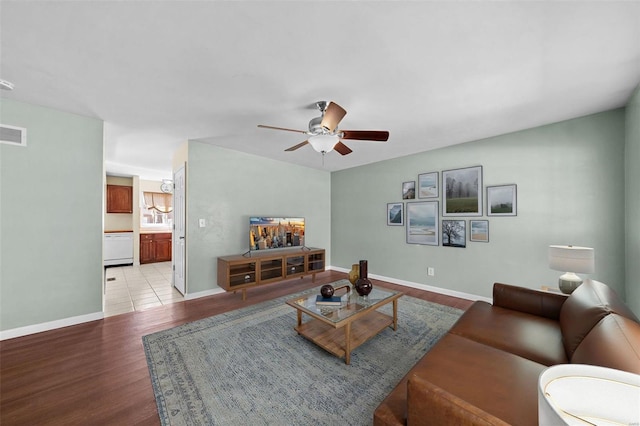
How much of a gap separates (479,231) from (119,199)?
7933 mm

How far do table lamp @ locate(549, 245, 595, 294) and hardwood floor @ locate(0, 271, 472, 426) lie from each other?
11.6ft

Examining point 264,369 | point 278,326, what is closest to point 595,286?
point 264,369

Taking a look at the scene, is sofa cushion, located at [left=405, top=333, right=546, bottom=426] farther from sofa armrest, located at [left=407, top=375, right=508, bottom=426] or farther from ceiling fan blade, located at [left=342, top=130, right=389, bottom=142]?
ceiling fan blade, located at [left=342, top=130, right=389, bottom=142]

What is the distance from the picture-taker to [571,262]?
2264 mm

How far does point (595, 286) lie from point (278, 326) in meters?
2.78

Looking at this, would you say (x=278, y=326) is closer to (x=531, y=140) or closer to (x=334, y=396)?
(x=334, y=396)

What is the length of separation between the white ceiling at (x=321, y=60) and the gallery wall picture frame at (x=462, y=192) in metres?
0.84

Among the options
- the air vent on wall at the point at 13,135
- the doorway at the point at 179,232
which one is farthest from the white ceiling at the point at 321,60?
the doorway at the point at 179,232

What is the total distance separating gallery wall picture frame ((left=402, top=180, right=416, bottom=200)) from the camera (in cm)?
433

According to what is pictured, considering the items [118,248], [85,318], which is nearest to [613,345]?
[85,318]

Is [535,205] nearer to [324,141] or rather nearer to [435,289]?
[435,289]

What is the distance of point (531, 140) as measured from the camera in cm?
317

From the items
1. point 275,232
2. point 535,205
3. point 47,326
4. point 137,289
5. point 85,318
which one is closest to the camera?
point 47,326

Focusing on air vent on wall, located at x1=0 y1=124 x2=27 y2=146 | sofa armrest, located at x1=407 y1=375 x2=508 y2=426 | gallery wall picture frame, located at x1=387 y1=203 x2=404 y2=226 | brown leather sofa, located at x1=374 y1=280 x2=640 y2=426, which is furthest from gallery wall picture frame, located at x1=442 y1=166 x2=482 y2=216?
air vent on wall, located at x1=0 y1=124 x2=27 y2=146
